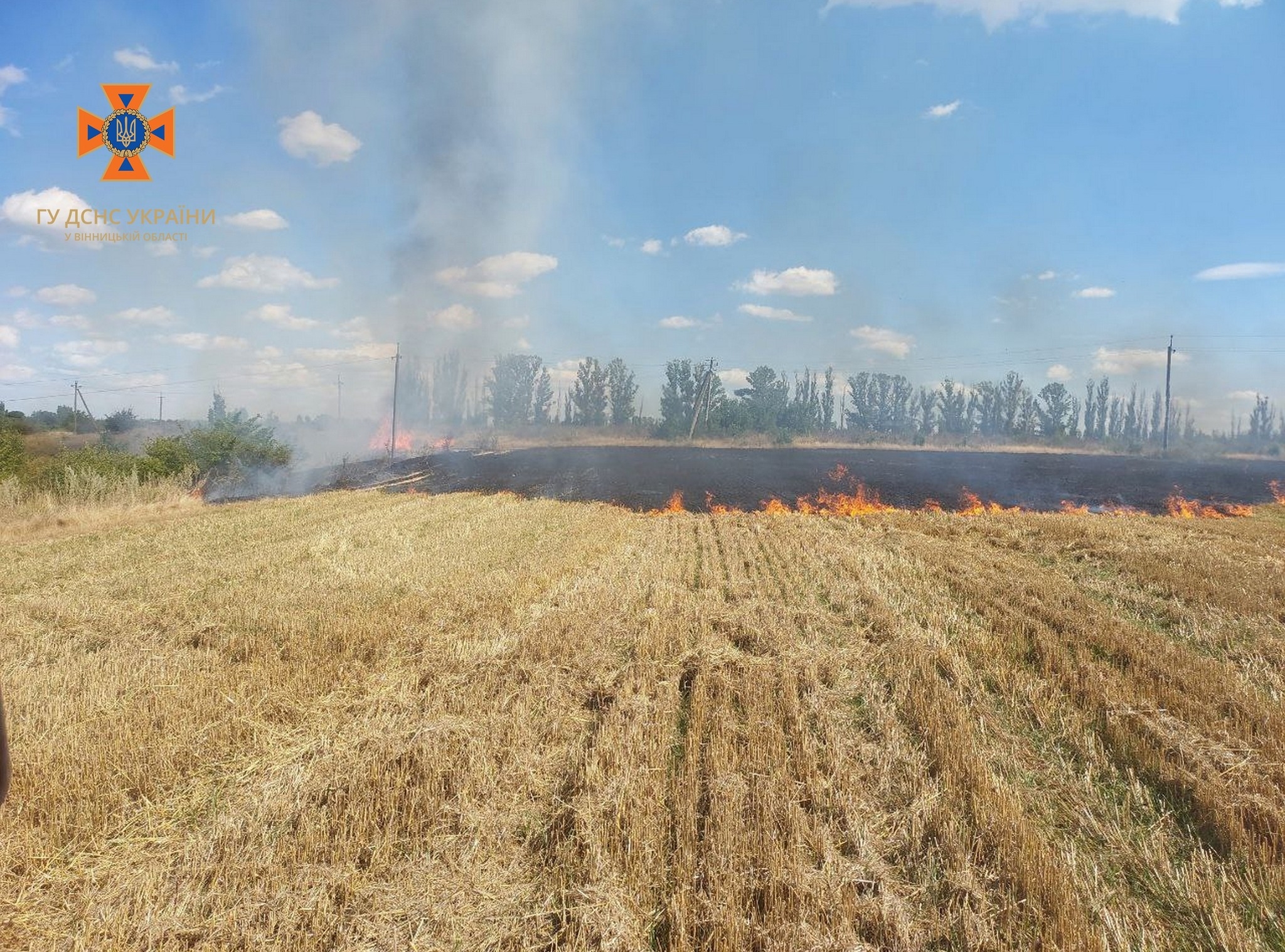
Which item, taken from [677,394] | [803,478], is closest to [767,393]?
[677,394]

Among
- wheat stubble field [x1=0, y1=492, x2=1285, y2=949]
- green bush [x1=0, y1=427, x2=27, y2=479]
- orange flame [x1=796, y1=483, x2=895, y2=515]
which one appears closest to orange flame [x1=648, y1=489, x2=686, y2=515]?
orange flame [x1=796, y1=483, x2=895, y2=515]

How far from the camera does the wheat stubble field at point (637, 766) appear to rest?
11.6ft

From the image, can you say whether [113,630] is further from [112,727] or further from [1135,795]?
[1135,795]

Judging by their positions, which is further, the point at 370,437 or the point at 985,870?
the point at 370,437

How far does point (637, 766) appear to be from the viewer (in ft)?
16.2

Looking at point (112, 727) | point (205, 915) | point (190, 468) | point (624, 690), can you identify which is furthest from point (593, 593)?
point (190, 468)

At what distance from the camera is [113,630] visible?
26.5ft

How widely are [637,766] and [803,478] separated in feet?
90.9

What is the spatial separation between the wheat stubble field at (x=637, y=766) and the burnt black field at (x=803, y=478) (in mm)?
13875

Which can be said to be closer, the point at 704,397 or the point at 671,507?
the point at 671,507

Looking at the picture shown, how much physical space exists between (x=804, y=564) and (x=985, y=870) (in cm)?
874

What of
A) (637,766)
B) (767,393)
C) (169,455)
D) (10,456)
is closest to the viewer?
(637,766)

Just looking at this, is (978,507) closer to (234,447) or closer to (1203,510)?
(1203,510)

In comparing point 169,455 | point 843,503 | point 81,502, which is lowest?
point 81,502
